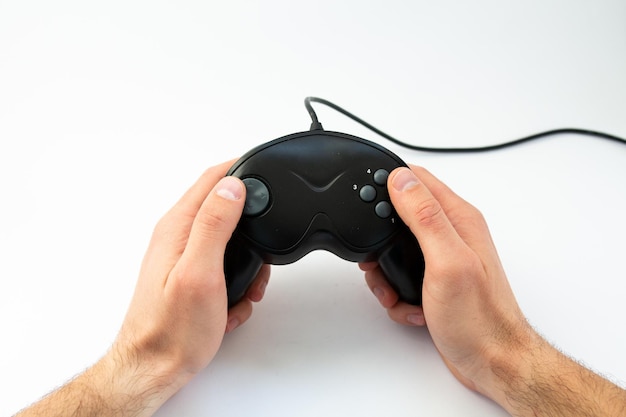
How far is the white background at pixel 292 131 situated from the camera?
87 cm

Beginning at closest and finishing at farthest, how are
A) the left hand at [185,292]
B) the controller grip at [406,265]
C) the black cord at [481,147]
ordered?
the left hand at [185,292] < the controller grip at [406,265] < the black cord at [481,147]

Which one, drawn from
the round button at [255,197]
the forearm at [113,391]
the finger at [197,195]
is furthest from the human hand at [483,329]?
the forearm at [113,391]

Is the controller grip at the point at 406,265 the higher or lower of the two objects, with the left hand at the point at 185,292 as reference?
lower

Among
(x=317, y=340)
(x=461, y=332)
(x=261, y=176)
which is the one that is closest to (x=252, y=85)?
(x=261, y=176)

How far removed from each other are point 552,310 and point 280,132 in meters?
0.66

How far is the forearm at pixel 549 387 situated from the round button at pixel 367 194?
30 cm

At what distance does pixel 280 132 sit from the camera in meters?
1.22

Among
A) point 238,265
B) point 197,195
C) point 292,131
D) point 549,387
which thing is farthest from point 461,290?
point 292,131

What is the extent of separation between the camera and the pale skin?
74 cm

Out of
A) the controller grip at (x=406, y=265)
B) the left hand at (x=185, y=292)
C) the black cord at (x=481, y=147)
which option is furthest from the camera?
the black cord at (x=481, y=147)

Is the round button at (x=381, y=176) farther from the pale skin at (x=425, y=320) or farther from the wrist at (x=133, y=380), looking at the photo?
the wrist at (x=133, y=380)

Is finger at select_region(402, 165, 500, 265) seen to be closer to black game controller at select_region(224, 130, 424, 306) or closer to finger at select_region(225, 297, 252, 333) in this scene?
black game controller at select_region(224, 130, 424, 306)

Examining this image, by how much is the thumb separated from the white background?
0.71ft

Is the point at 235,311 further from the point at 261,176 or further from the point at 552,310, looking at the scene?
the point at 552,310
